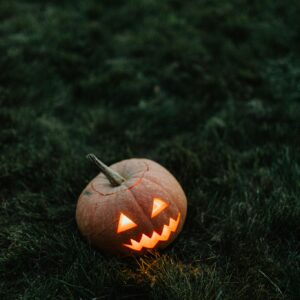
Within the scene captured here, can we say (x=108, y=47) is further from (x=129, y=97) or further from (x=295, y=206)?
(x=295, y=206)

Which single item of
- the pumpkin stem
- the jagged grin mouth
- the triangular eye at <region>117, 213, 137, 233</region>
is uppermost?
the pumpkin stem

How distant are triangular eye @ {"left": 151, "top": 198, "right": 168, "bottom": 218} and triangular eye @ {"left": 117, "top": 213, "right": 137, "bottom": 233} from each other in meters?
0.17

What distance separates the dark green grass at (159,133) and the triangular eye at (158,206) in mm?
338

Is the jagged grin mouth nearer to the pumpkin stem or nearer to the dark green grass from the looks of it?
the dark green grass

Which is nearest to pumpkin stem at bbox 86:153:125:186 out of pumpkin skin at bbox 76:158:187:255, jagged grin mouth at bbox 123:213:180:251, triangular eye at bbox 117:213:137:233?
pumpkin skin at bbox 76:158:187:255

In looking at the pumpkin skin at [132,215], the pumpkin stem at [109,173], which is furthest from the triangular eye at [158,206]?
the pumpkin stem at [109,173]

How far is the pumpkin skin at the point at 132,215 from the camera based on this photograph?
2137 millimetres

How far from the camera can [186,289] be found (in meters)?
1.85

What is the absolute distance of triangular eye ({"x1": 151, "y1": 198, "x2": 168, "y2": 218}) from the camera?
219cm

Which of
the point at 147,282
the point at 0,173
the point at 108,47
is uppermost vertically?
the point at 108,47

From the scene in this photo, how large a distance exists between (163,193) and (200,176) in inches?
27.6

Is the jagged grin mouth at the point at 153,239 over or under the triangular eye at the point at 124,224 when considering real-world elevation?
under

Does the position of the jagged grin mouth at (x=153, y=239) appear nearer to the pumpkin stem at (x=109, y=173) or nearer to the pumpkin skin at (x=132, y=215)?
the pumpkin skin at (x=132, y=215)

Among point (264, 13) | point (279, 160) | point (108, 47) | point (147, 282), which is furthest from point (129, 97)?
point (264, 13)
